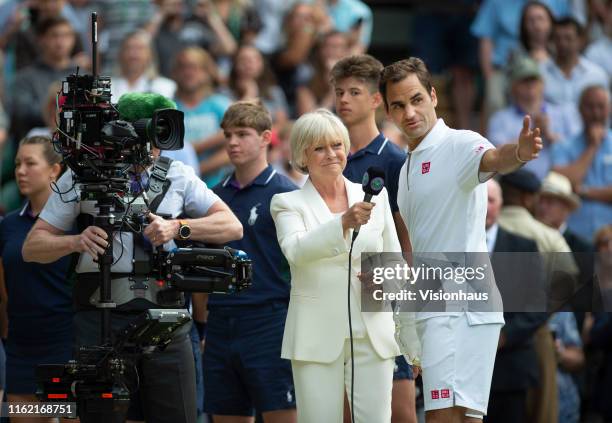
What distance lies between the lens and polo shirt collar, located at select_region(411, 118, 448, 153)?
7.35 meters

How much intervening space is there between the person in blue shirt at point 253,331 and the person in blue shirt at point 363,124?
589 millimetres

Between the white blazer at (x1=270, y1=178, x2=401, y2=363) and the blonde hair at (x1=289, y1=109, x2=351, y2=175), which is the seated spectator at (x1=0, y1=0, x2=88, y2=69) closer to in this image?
the blonde hair at (x1=289, y1=109, x2=351, y2=175)

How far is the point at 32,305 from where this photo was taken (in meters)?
8.82

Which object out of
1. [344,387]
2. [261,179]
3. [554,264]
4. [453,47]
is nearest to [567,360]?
[554,264]

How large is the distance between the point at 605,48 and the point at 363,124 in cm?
713

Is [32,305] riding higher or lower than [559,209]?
lower

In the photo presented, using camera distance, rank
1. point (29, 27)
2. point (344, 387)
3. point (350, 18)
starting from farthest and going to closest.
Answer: point (350, 18) < point (29, 27) < point (344, 387)

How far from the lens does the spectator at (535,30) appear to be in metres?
14.1

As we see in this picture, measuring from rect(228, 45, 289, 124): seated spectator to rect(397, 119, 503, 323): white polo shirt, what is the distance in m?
5.88

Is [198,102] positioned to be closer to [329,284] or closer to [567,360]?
[567,360]

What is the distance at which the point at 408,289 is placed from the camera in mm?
7422

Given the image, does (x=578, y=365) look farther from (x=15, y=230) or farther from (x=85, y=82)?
(x=85, y=82)

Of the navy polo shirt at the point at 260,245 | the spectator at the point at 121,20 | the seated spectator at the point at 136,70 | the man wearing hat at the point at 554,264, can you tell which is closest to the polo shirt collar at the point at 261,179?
the navy polo shirt at the point at 260,245

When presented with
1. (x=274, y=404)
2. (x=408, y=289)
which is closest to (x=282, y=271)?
(x=274, y=404)
